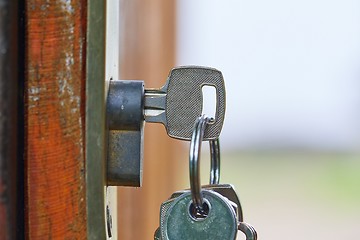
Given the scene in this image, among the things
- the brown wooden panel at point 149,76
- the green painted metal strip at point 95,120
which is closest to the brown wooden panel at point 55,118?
the green painted metal strip at point 95,120

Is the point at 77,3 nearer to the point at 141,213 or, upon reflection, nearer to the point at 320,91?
the point at 141,213

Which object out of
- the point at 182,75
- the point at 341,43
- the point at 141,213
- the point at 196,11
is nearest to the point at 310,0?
the point at 341,43

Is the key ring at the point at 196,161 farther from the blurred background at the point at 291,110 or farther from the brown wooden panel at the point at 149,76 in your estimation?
the blurred background at the point at 291,110

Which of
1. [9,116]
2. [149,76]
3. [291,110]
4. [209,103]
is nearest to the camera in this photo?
[9,116]

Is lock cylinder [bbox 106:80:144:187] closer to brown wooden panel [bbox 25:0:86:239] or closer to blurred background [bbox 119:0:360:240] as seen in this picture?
brown wooden panel [bbox 25:0:86:239]

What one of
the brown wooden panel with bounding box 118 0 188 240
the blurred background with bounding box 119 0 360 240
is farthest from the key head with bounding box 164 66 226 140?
the blurred background with bounding box 119 0 360 240

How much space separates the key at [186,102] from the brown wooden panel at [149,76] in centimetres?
53

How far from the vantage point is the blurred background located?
8.87ft

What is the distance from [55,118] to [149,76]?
2.55ft

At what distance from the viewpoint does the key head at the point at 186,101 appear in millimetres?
358

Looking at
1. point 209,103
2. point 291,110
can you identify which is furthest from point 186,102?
point 291,110

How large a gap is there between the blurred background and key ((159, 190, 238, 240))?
1.98 m

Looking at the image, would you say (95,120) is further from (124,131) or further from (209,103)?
(209,103)

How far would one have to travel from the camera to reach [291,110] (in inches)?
123
